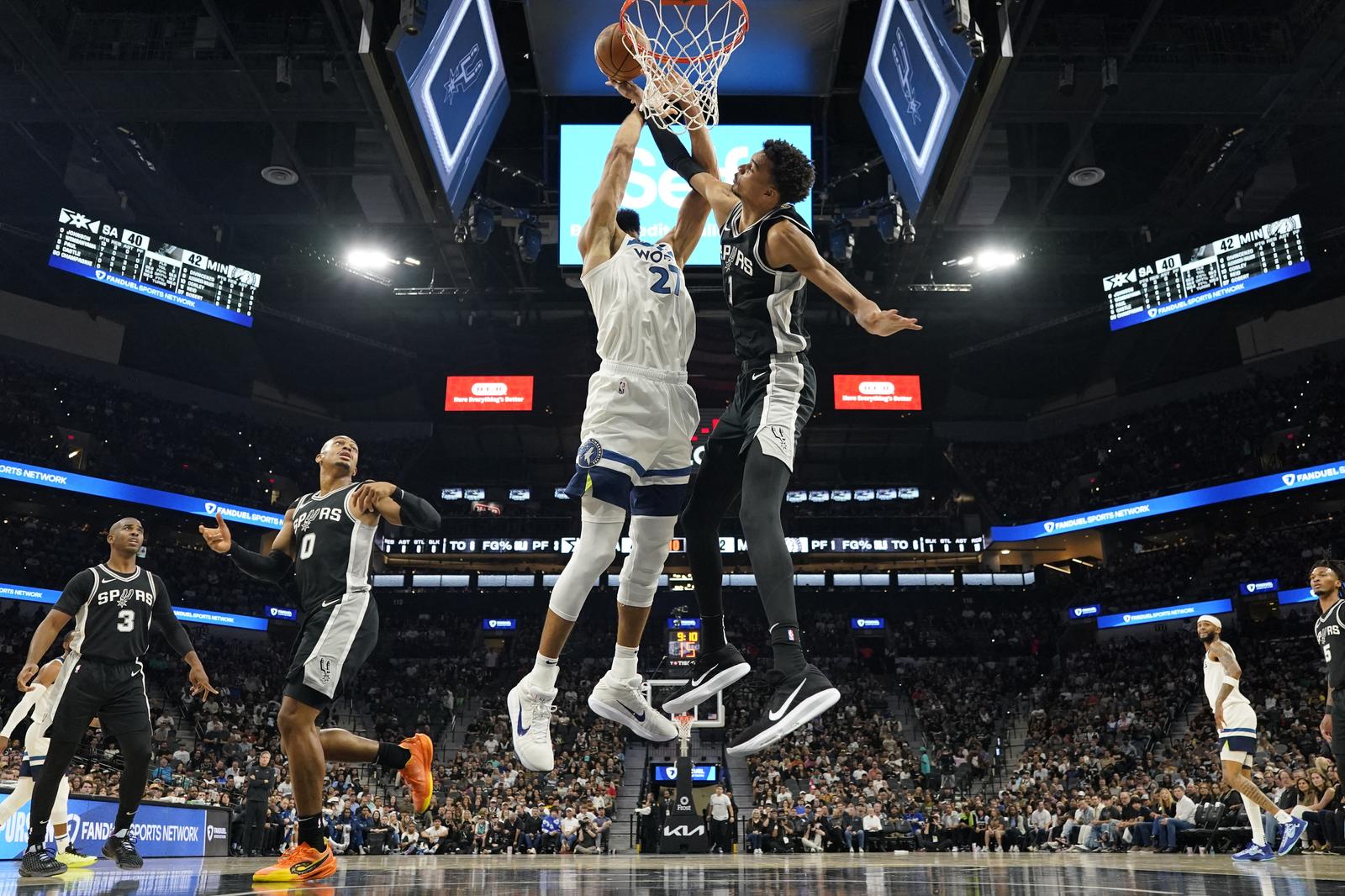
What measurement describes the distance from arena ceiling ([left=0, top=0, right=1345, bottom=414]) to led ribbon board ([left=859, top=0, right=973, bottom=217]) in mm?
789

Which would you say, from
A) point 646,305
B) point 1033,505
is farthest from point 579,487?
point 1033,505

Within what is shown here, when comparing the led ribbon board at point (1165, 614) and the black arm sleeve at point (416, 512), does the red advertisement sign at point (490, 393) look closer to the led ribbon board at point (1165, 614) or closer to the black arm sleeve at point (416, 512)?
the led ribbon board at point (1165, 614)

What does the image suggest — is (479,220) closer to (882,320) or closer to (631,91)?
(631,91)

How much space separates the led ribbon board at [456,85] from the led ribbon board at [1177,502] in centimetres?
2181

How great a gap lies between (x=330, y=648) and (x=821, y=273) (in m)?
3.35

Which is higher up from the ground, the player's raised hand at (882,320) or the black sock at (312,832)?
the player's raised hand at (882,320)

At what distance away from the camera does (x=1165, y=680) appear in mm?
24984

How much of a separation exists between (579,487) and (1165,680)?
2458 cm

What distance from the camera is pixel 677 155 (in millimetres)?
5094

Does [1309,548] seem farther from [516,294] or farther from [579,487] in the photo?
[579,487]

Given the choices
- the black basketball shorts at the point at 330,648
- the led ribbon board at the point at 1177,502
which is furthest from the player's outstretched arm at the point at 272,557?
the led ribbon board at the point at 1177,502

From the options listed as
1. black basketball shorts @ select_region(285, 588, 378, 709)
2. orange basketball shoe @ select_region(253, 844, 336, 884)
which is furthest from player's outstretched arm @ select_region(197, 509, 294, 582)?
orange basketball shoe @ select_region(253, 844, 336, 884)

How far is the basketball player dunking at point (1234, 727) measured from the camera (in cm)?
880

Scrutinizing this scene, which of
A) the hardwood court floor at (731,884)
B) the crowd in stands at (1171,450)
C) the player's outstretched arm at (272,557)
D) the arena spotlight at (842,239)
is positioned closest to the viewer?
the hardwood court floor at (731,884)
